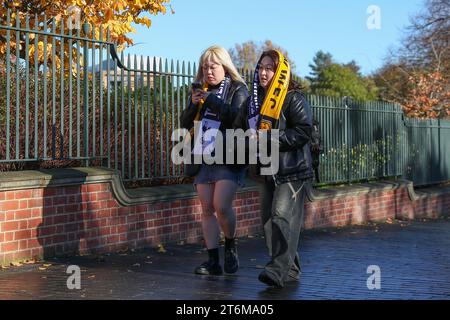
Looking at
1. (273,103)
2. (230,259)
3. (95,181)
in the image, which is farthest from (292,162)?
(95,181)

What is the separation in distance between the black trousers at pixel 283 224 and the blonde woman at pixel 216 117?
0.37m

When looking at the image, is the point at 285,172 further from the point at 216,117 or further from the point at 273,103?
the point at 216,117

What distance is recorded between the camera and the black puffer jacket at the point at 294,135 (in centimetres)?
621

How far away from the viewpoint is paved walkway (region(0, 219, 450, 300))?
6.01 m

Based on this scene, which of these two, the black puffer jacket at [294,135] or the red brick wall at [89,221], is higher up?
the black puffer jacket at [294,135]

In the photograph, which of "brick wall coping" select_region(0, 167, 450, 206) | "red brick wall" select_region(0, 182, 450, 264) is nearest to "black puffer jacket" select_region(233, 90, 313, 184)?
"brick wall coping" select_region(0, 167, 450, 206)

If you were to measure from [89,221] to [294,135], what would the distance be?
310 cm

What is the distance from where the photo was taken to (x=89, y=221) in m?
8.40

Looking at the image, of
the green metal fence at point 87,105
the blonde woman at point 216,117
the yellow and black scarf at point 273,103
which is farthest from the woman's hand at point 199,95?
the green metal fence at point 87,105

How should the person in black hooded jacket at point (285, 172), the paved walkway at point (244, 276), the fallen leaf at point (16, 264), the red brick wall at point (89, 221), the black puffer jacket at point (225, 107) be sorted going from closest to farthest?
the paved walkway at point (244, 276), the person in black hooded jacket at point (285, 172), the black puffer jacket at point (225, 107), the fallen leaf at point (16, 264), the red brick wall at point (89, 221)

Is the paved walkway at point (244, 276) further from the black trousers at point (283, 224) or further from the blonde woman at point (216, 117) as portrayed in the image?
the blonde woman at point (216, 117)

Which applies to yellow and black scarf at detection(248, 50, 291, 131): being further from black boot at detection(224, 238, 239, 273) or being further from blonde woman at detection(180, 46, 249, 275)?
black boot at detection(224, 238, 239, 273)

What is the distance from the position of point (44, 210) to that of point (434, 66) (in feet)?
105
